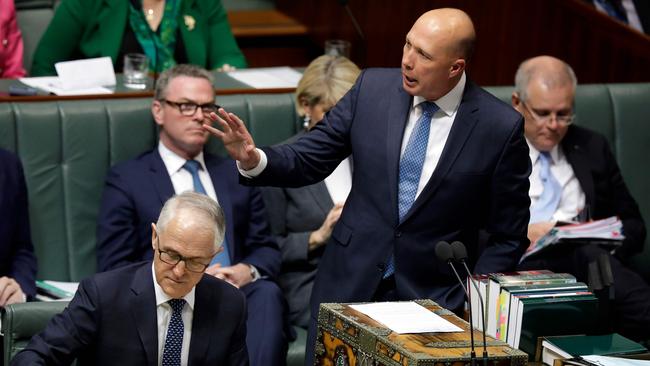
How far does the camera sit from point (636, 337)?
4133mm

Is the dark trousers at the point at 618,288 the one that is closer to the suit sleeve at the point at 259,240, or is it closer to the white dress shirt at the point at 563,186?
the white dress shirt at the point at 563,186

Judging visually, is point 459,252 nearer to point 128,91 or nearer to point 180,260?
point 180,260

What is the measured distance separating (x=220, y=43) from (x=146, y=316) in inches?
92.3

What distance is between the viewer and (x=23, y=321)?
330 cm

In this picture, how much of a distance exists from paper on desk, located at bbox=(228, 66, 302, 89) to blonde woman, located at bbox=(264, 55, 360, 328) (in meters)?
0.42

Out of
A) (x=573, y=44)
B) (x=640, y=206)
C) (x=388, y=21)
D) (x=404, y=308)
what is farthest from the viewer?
(x=388, y=21)

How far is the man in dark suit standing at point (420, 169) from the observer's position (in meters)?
3.22

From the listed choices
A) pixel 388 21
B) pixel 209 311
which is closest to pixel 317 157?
pixel 209 311

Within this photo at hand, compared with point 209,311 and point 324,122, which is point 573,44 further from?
point 209,311

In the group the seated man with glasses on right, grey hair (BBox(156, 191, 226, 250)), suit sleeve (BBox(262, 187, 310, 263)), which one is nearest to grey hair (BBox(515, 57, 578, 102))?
the seated man with glasses on right

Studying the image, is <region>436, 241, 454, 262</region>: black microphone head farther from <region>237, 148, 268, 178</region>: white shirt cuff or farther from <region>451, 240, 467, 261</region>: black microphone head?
<region>237, 148, 268, 178</region>: white shirt cuff

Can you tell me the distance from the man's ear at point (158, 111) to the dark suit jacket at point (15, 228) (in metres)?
0.48

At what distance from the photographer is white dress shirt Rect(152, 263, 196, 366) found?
119 inches

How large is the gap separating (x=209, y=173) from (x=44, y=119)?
586mm
